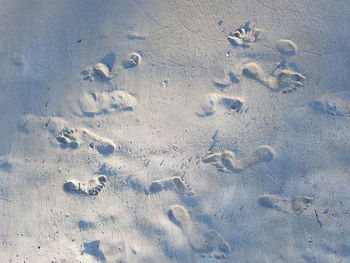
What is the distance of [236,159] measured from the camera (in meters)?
5.47

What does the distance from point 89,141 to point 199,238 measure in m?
2.54

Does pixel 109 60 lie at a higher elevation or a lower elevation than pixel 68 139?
higher

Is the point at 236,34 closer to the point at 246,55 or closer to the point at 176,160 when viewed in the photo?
the point at 246,55

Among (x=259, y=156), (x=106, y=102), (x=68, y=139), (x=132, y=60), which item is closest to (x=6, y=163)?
(x=68, y=139)

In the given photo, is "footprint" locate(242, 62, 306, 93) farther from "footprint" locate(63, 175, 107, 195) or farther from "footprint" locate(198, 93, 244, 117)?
"footprint" locate(63, 175, 107, 195)

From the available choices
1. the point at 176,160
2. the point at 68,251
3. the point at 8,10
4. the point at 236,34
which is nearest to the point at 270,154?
the point at 176,160

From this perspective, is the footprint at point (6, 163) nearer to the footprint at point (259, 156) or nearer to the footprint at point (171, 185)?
the footprint at point (171, 185)

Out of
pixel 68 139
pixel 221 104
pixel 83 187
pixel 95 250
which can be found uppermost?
pixel 221 104

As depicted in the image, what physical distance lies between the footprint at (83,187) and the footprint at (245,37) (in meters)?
3.37

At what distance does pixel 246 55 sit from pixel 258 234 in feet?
→ 10.1

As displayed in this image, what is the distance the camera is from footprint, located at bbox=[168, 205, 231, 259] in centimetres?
542

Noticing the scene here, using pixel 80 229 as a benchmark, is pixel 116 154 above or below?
above

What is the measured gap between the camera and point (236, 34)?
5.50 meters

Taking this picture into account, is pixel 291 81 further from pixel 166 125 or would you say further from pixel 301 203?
pixel 166 125
